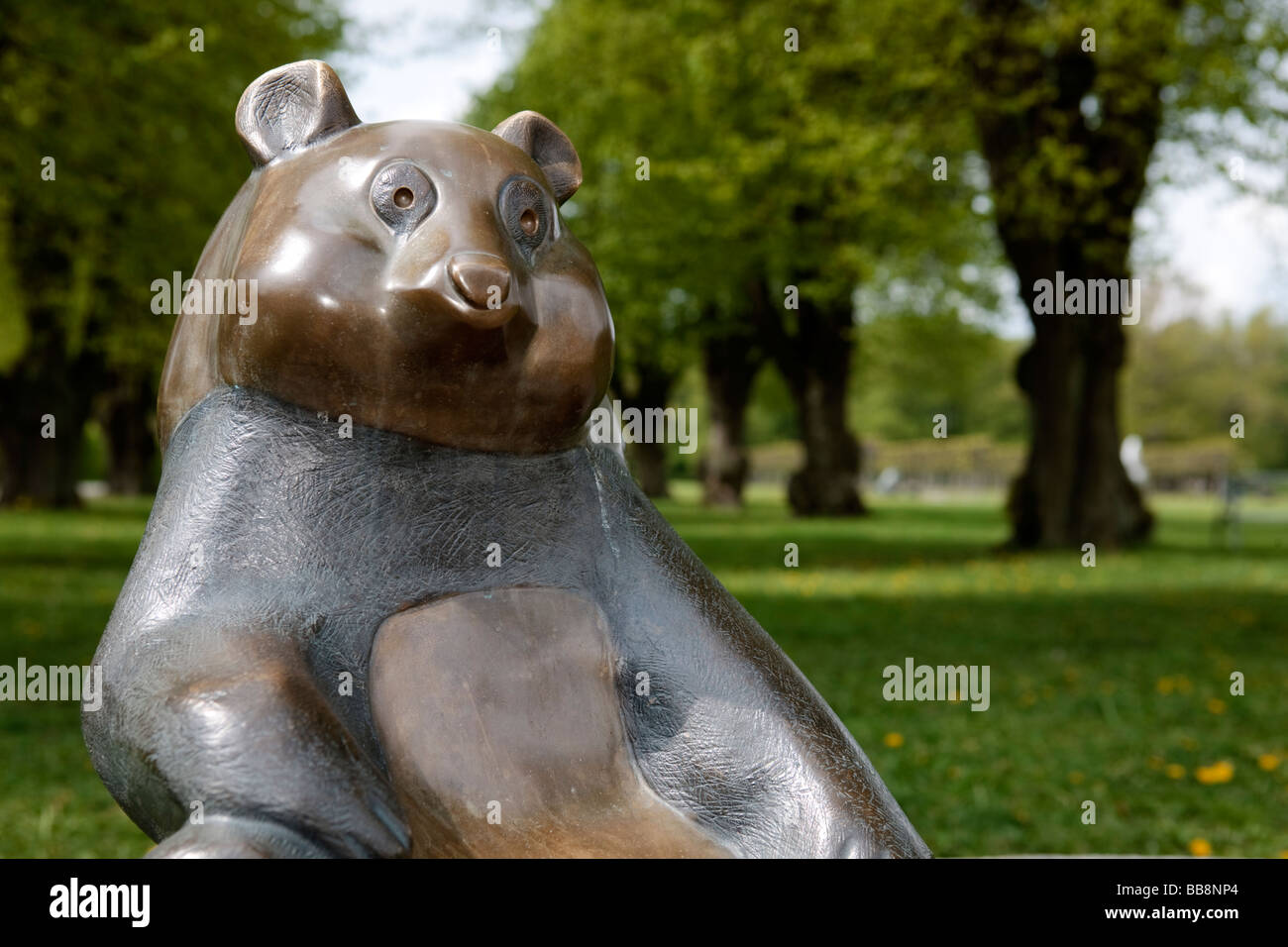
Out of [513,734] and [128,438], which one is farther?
[128,438]

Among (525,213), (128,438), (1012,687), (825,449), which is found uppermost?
(525,213)

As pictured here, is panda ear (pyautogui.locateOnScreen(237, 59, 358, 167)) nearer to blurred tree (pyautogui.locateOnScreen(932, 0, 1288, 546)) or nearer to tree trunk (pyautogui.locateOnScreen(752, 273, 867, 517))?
blurred tree (pyautogui.locateOnScreen(932, 0, 1288, 546))

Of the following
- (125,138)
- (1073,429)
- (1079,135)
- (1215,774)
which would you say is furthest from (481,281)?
(1073,429)

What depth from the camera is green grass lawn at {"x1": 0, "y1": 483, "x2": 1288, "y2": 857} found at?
16.7 feet

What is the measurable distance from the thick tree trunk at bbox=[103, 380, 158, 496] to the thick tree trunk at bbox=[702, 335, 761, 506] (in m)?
12.6

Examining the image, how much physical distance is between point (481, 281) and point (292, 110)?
0.52m

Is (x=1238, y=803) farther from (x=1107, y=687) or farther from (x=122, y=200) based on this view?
(x=122, y=200)

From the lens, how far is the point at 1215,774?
5.62 metres

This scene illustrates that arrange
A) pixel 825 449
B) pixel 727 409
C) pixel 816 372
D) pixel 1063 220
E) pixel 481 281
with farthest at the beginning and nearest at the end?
pixel 727 409 < pixel 825 449 < pixel 816 372 < pixel 1063 220 < pixel 481 281

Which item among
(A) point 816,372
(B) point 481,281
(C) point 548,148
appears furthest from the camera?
(A) point 816,372

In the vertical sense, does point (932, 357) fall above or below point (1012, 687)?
above

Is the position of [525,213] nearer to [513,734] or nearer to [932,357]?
[513,734]

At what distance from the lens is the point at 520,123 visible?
2.25 m
